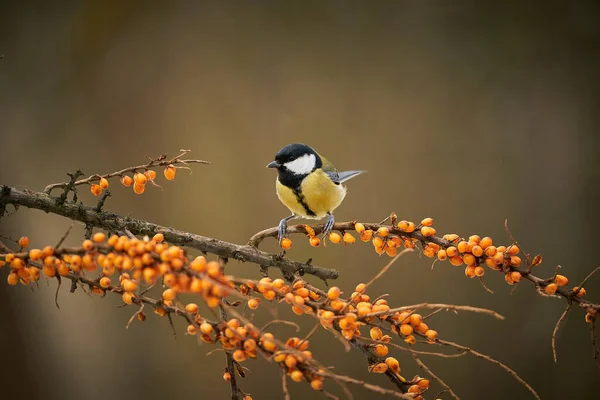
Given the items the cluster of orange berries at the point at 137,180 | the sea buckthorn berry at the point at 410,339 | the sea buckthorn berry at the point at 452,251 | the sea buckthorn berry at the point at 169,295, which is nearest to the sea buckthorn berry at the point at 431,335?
the sea buckthorn berry at the point at 410,339

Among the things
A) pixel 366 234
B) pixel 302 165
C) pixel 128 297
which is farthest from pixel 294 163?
pixel 128 297

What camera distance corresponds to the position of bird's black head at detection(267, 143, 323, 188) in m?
0.98

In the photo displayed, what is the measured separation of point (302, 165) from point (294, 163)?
0.03 meters

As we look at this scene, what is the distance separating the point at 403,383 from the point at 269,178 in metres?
1.05

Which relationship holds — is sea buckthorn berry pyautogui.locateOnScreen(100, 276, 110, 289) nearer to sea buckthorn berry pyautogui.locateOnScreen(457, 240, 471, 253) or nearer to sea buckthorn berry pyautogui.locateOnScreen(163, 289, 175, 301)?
sea buckthorn berry pyautogui.locateOnScreen(163, 289, 175, 301)

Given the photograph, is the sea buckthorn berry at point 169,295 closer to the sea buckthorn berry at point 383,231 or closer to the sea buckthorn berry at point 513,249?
the sea buckthorn berry at point 383,231

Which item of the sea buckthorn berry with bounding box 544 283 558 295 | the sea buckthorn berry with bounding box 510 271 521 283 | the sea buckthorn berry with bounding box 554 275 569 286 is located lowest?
the sea buckthorn berry with bounding box 544 283 558 295

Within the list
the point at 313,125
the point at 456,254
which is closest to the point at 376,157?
the point at 313,125

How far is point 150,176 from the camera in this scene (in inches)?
29.5

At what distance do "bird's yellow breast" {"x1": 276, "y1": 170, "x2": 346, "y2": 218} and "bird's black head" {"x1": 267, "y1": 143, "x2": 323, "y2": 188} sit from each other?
0.04ft

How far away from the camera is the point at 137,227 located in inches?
28.7

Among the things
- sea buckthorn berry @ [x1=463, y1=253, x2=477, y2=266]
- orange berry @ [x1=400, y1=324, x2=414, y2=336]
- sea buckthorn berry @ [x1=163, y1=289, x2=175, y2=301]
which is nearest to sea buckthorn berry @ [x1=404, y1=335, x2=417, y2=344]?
orange berry @ [x1=400, y1=324, x2=414, y2=336]

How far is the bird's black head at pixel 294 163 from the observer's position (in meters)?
0.98

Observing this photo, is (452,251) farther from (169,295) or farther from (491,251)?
(169,295)
